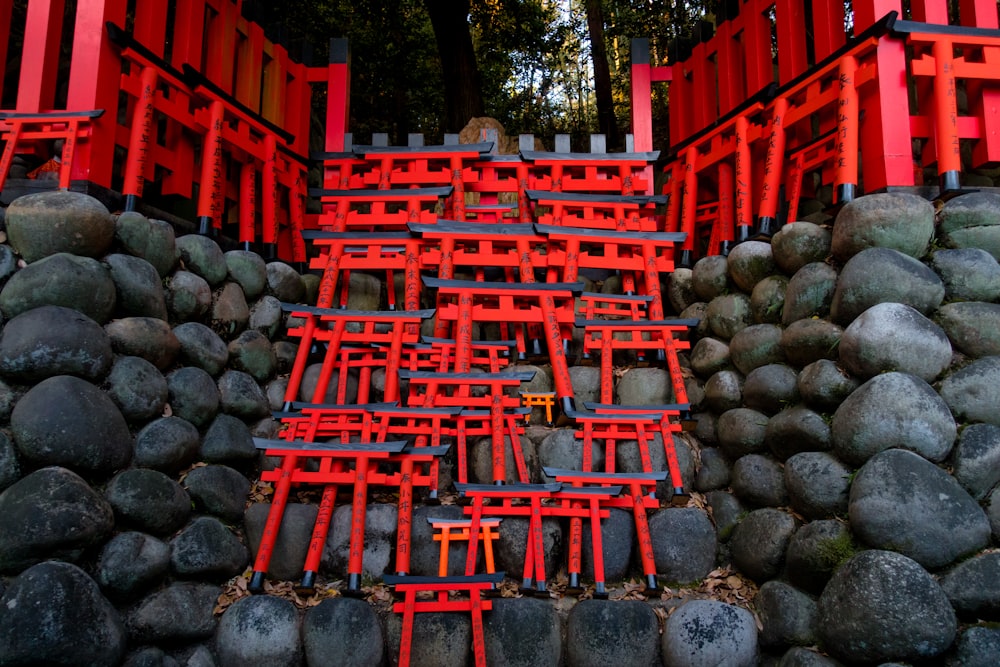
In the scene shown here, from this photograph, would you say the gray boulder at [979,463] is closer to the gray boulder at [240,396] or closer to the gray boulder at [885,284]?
the gray boulder at [885,284]

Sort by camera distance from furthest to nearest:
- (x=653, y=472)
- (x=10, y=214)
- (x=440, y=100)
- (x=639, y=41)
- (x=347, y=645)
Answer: (x=440, y=100)
(x=639, y=41)
(x=653, y=472)
(x=10, y=214)
(x=347, y=645)

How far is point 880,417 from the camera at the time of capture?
4.27 metres

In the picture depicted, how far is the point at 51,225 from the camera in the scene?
473cm

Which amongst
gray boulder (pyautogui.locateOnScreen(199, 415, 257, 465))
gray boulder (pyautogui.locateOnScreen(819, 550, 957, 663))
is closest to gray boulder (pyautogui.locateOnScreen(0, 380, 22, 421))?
gray boulder (pyautogui.locateOnScreen(199, 415, 257, 465))

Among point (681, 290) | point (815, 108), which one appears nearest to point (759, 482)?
point (681, 290)

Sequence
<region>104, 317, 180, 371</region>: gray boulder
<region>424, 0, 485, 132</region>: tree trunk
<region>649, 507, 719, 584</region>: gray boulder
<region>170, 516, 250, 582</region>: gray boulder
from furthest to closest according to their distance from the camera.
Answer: <region>424, 0, 485, 132</region>: tree trunk → <region>649, 507, 719, 584</region>: gray boulder → <region>104, 317, 180, 371</region>: gray boulder → <region>170, 516, 250, 582</region>: gray boulder

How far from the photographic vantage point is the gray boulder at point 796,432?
15.3 ft

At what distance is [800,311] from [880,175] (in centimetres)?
126

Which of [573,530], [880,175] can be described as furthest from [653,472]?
[880,175]

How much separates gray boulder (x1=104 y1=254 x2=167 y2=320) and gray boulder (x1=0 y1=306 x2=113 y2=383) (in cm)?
44

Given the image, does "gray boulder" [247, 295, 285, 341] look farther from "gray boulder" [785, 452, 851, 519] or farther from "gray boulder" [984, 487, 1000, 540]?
"gray boulder" [984, 487, 1000, 540]

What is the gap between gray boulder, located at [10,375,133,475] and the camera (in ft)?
13.5

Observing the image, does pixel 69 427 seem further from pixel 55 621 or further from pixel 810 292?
pixel 810 292

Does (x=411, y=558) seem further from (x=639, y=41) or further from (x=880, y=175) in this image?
(x=639, y=41)
